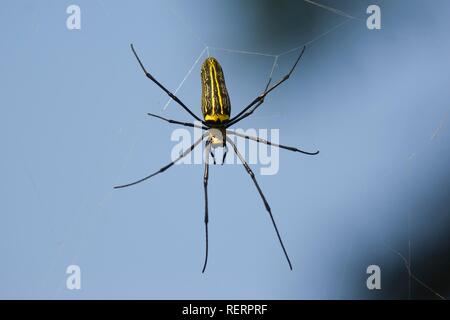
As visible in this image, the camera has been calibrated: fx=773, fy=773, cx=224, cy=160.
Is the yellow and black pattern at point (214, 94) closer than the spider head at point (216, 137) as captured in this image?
Yes

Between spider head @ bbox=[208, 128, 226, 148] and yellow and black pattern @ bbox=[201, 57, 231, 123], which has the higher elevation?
yellow and black pattern @ bbox=[201, 57, 231, 123]

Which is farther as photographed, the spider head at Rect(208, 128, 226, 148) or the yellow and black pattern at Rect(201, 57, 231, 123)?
the spider head at Rect(208, 128, 226, 148)

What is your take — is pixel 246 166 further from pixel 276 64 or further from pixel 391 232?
pixel 391 232

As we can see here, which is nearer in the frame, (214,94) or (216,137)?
(214,94)

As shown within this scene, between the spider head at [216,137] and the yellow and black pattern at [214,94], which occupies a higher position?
the yellow and black pattern at [214,94]

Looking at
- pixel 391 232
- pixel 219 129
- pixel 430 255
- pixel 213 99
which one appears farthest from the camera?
pixel 391 232

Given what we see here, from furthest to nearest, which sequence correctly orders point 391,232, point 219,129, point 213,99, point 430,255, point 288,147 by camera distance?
point 391,232 → point 430,255 → point 288,147 → point 219,129 → point 213,99

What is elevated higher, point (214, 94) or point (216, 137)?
point (214, 94)
